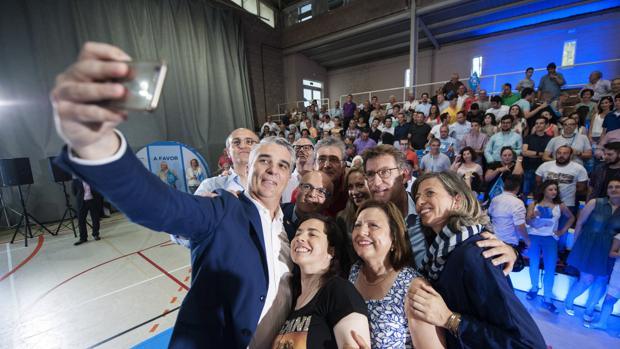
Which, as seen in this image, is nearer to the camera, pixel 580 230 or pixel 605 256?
pixel 605 256

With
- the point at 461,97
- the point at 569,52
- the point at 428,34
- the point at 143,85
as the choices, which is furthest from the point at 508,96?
the point at 143,85

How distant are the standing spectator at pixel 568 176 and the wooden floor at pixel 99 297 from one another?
1.69m

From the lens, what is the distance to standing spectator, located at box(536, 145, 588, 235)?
12.8 ft

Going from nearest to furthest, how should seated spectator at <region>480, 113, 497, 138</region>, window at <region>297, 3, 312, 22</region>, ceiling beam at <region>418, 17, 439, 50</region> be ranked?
1. seated spectator at <region>480, 113, 497, 138</region>
2. ceiling beam at <region>418, 17, 439, 50</region>
3. window at <region>297, 3, 312, 22</region>

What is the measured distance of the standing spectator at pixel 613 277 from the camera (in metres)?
2.80

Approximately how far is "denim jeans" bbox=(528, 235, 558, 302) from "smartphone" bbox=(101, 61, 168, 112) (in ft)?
15.1

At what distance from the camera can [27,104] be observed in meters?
7.34

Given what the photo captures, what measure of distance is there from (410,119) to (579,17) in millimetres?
10019

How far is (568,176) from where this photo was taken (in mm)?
3982

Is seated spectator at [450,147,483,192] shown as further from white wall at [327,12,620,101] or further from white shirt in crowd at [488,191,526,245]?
white wall at [327,12,620,101]

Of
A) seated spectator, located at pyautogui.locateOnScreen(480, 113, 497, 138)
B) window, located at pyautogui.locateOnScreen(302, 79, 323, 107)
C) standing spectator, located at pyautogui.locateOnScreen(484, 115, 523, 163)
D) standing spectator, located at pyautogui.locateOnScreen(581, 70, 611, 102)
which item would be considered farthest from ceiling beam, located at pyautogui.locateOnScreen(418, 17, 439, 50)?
standing spectator, located at pyautogui.locateOnScreen(484, 115, 523, 163)

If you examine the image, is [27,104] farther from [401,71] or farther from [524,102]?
[401,71]

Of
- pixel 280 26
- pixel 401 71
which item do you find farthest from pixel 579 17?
pixel 280 26

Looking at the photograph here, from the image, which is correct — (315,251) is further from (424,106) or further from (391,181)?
(424,106)
